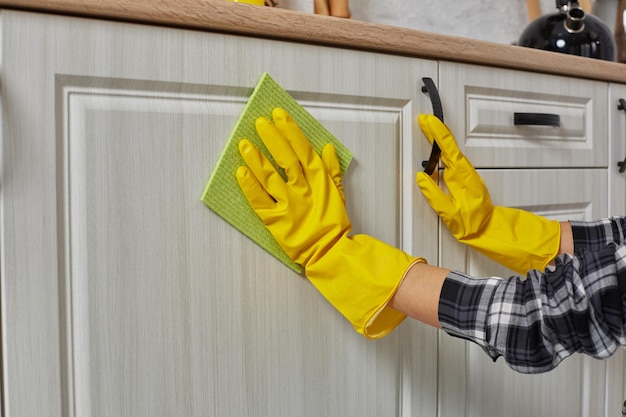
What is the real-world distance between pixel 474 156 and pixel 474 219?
108 mm

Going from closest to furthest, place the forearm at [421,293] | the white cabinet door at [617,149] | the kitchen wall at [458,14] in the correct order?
the forearm at [421,293] < the white cabinet door at [617,149] < the kitchen wall at [458,14]

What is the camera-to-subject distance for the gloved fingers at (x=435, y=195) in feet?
2.61

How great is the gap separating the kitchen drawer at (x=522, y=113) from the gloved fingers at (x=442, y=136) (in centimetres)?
4

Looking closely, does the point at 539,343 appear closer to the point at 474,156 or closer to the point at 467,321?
the point at 467,321

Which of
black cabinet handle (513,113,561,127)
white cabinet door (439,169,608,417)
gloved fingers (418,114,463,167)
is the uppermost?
black cabinet handle (513,113,561,127)

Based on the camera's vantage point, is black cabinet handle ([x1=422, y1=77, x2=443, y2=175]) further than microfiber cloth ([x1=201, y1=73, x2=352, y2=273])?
Yes

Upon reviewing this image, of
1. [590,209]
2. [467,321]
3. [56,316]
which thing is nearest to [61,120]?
[56,316]

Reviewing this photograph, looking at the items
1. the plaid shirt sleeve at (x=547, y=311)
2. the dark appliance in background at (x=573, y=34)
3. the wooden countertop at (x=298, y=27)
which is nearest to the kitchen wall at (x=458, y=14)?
the dark appliance in background at (x=573, y=34)

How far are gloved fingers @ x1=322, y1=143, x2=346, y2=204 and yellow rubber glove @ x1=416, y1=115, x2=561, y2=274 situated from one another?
0.14m

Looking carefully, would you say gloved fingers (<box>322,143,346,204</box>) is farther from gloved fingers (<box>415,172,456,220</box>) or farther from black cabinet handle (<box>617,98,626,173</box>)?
black cabinet handle (<box>617,98,626,173</box>)

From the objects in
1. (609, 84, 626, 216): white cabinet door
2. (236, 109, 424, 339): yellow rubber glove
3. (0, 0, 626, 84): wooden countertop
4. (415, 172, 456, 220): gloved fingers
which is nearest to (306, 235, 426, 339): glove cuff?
(236, 109, 424, 339): yellow rubber glove

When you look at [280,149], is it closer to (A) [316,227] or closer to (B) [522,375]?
(A) [316,227]

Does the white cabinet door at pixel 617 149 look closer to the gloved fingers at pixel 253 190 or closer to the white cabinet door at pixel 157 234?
the white cabinet door at pixel 157 234

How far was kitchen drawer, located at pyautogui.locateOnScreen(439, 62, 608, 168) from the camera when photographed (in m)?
0.85
